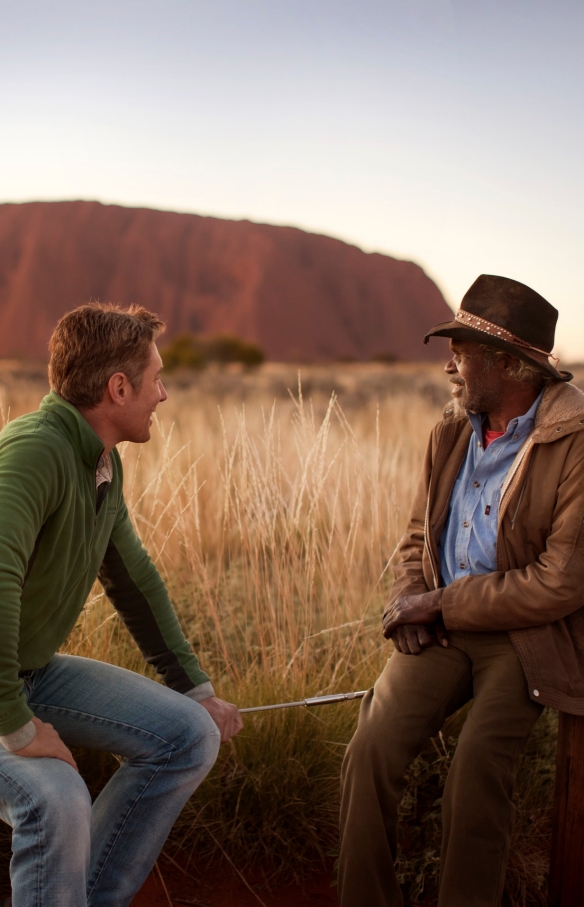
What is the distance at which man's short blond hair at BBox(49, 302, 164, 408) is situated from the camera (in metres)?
1.89

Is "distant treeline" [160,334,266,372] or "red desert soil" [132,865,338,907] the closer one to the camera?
"red desert soil" [132,865,338,907]

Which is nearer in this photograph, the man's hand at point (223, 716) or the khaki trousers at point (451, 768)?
the khaki trousers at point (451, 768)

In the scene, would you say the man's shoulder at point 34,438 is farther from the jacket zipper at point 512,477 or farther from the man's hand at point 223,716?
the jacket zipper at point 512,477

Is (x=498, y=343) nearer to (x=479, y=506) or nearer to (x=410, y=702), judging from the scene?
(x=479, y=506)

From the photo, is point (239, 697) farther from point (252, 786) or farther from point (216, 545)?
point (216, 545)

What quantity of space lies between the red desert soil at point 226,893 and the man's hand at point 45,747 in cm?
95

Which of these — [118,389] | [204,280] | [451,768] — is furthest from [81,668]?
[204,280]

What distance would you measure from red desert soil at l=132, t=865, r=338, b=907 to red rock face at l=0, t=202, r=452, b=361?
209ft

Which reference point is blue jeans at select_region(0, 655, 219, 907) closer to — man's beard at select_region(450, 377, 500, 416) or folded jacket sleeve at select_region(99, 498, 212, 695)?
folded jacket sleeve at select_region(99, 498, 212, 695)

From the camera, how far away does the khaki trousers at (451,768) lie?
1.93m

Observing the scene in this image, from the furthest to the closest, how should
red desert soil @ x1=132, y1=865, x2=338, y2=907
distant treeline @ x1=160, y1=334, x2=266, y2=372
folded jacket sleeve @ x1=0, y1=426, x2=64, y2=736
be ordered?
1. distant treeline @ x1=160, y1=334, x2=266, y2=372
2. red desert soil @ x1=132, y1=865, x2=338, y2=907
3. folded jacket sleeve @ x1=0, y1=426, x2=64, y2=736

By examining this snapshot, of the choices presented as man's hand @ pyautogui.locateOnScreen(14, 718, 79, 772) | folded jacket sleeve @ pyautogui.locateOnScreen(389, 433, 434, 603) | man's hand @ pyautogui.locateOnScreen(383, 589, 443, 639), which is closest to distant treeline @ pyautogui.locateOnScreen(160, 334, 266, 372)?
folded jacket sleeve @ pyautogui.locateOnScreen(389, 433, 434, 603)

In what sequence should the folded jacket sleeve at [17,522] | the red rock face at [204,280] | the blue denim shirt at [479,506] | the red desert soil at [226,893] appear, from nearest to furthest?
1. the folded jacket sleeve at [17,522]
2. the blue denim shirt at [479,506]
3. the red desert soil at [226,893]
4. the red rock face at [204,280]

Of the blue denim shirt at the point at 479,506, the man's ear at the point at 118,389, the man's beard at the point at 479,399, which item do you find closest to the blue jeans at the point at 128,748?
the man's ear at the point at 118,389
